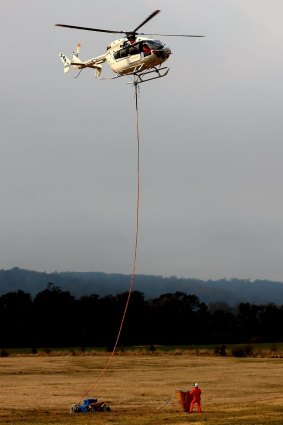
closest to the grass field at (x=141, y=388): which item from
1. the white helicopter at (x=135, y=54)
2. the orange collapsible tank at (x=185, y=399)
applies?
the orange collapsible tank at (x=185, y=399)

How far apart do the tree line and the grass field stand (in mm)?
24774

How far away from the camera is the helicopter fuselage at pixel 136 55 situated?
148ft

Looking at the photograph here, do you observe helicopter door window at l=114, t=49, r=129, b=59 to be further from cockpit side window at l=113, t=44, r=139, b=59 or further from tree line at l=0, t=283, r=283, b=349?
tree line at l=0, t=283, r=283, b=349

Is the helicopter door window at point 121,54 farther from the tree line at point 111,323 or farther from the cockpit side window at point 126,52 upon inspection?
the tree line at point 111,323

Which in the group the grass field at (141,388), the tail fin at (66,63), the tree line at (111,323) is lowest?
the grass field at (141,388)

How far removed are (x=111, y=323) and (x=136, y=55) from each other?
295 feet

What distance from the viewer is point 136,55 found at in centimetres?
4597

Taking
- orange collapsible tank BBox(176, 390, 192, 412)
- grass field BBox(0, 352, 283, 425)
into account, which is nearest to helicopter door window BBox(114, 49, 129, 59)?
orange collapsible tank BBox(176, 390, 192, 412)

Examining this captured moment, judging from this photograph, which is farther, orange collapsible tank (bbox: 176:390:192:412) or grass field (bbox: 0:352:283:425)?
orange collapsible tank (bbox: 176:390:192:412)

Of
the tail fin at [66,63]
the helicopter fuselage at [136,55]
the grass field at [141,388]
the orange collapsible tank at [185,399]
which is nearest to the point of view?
the grass field at [141,388]

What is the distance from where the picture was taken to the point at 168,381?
2692 inches

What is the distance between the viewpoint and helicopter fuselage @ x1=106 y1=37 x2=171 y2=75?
148ft

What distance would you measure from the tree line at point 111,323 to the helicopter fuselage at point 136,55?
3258 inches

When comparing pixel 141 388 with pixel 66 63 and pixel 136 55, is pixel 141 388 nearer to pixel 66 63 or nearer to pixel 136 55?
pixel 66 63
